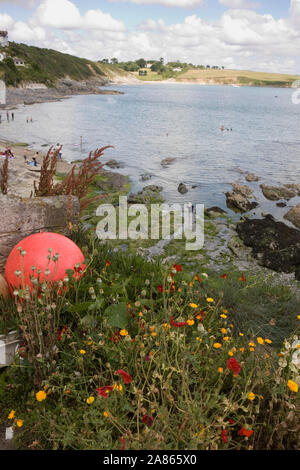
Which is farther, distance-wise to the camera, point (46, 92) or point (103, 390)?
point (46, 92)

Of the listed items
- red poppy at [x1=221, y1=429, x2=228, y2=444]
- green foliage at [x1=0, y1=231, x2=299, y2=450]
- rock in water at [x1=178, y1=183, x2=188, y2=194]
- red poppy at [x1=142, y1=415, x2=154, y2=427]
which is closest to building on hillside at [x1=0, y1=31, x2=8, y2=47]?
rock in water at [x1=178, y1=183, x2=188, y2=194]

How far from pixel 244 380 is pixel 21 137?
43.8 metres

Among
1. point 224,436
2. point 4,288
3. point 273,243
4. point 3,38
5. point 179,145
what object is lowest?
point 273,243

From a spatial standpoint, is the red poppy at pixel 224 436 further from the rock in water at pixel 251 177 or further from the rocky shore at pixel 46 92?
the rocky shore at pixel 46 92

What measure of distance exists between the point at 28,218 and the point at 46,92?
327 ft

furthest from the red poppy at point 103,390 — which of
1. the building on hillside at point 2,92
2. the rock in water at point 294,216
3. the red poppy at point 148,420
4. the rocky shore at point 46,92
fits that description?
the building on hillside at point 2,92

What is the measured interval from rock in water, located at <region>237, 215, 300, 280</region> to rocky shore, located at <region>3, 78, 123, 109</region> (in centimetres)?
6403

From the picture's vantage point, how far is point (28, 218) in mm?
5656

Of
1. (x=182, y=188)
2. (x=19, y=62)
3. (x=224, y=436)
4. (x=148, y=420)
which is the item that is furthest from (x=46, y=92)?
(x=224, y=436)

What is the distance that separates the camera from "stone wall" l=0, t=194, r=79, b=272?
215 inches

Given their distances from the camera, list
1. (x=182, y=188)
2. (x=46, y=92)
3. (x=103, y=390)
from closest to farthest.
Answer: (x=103, y=390) < (x=182, y=188) < (x=46, y=92)

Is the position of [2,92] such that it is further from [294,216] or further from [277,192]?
[294,216]

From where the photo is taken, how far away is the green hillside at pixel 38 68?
266 feet
